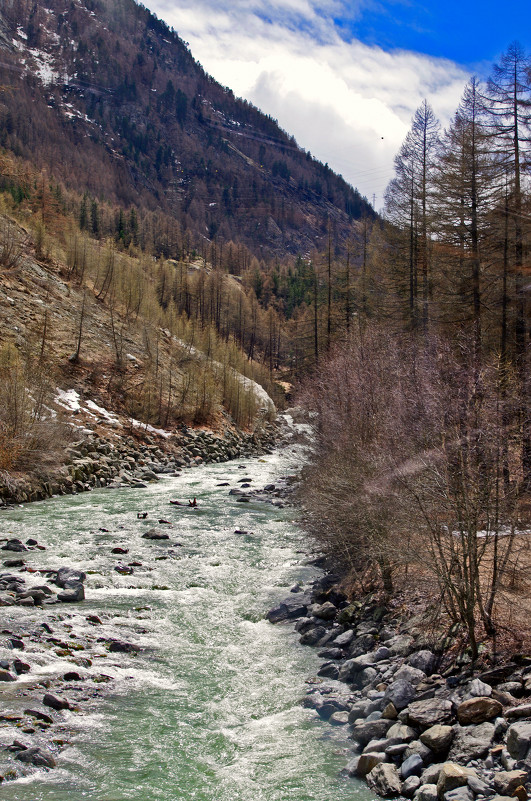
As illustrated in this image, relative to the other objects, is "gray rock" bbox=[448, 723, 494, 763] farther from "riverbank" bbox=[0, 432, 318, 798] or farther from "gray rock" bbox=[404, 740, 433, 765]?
"riverbank" bbox=[0, 432, 318, 798]

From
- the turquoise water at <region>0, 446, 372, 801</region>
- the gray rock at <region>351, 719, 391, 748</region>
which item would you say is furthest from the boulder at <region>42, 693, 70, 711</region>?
the gray rock at <region>351, 719, 391, 748</region>

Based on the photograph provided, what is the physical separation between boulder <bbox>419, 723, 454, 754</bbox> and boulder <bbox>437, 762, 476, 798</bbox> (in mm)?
574

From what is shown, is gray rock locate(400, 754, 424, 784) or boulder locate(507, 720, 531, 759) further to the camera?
gray rock locate(400, 754, 424, 784)

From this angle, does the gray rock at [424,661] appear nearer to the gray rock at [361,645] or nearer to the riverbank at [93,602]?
the gray rock at [361,645]

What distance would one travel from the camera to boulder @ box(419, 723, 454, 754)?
20.6ft

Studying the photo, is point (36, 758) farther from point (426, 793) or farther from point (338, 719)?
point (426, 793)

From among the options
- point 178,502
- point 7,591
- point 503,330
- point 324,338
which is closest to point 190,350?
point 324,338

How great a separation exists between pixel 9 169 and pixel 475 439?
40.6ft

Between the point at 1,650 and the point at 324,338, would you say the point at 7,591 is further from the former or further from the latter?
the point at 324,338

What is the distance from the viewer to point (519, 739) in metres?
5.68

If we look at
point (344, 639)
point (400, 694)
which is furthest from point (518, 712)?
point (344, 639)

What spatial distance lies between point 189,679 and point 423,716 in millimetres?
3662

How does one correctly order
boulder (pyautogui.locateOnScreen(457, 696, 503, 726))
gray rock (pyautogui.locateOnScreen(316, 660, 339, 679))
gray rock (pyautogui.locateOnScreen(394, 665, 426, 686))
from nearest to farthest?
1. boulder (pyautogui.locateOnScreen(457, 696, 503, 726))
2. gray rock (pyautogui.locateOnScreen(394, 665, 426, 686))
3. gray rock (pyautogui.locateOnScreen(316, 660, 339, 679))

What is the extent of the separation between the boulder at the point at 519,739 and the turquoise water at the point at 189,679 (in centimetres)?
157
